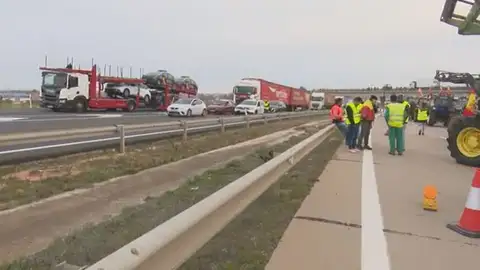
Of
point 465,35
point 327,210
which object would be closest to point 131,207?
point 327,210

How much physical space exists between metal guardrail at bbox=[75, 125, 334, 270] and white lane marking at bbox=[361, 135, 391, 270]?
132 cm

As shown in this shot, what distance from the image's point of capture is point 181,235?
308 centimetres

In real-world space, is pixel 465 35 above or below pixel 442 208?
above

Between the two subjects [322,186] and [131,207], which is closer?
[131,207]

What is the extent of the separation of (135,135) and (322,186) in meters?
7.18

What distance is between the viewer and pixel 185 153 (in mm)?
12062

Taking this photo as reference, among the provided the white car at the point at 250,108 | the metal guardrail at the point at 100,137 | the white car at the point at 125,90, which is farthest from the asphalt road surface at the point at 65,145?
the white car at the point at 250,108

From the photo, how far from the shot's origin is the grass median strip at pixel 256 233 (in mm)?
4241

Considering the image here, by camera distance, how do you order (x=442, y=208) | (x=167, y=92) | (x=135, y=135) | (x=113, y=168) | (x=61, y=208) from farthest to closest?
(x=167, y=92), (x=135, y=135), (x=113, y=168), (x=442, y=208), (x=61, y=208)

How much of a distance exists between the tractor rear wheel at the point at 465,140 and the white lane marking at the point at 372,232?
15.7 feet

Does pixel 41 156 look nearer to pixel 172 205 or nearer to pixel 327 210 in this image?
pixel 172 205

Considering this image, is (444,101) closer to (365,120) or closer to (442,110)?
(442,110)

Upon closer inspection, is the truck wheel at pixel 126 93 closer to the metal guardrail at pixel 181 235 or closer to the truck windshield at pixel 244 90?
the truck windshield at pixel 244 90

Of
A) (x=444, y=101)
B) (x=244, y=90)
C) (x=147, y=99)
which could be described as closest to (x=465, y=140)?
(x=444, y=101)
